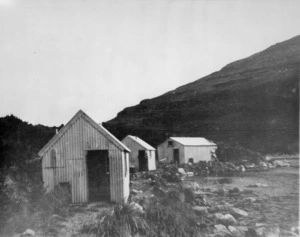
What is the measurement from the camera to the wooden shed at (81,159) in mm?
14828

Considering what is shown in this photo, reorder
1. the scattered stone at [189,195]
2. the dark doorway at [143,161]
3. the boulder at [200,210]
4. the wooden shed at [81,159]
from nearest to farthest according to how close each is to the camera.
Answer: the boulder at [200,210], the wooden shed at [81,159], the scattered stone at [189,195], the dark doorway at [143,161]

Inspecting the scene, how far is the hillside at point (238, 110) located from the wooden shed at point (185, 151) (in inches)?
657

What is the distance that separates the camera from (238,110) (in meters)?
76.5

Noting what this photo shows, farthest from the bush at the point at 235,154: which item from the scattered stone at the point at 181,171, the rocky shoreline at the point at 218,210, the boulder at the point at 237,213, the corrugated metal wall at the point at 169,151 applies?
the boulder at the point at 237,213

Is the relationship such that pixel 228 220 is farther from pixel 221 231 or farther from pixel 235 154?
pixel 235 154

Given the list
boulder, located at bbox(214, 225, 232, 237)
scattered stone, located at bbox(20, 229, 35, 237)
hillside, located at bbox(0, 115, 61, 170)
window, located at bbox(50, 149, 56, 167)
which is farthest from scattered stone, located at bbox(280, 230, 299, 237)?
hillside, located at bbox(0, 115, 61, 170)

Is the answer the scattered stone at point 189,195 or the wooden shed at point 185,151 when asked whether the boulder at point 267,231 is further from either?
the wooden shed at point 185,151

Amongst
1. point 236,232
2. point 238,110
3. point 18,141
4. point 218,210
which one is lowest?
point 236,232

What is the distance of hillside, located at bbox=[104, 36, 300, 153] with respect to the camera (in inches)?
2430

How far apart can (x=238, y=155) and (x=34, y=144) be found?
3017 centimetres

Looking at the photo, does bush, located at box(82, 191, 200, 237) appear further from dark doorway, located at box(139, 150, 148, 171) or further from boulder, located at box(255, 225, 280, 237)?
dark doorway, located at box(139, 150, 148, 171)

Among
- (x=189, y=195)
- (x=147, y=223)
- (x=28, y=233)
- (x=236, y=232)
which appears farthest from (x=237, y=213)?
(x=28, y=233)

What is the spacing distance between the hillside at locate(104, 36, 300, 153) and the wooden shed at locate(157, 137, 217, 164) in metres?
16.7

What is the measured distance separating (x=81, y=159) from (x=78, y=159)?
0.52 feet
